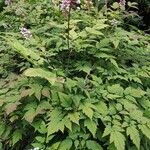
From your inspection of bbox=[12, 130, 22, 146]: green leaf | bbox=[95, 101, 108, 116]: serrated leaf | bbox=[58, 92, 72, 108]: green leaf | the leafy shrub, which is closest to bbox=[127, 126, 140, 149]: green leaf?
the leafy shrub

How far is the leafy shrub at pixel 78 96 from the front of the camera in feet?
11.1

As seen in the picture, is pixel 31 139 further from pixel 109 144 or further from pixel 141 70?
pixel 141 70

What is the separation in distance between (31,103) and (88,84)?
2.03ft

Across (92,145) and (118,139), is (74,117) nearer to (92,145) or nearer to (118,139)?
(92,145)

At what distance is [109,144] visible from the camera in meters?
3.42

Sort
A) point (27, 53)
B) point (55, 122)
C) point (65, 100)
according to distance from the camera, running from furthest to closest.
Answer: point (27, 53)
point (65, 100)
point (55, 122)

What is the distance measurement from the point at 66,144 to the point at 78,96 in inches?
18.7

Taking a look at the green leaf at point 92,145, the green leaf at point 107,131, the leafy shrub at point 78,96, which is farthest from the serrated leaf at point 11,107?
the green leaf at point 107,131

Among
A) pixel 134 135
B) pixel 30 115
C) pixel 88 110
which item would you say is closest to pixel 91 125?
pixel 88 110

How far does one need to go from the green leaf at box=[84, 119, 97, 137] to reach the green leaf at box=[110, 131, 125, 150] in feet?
0.53

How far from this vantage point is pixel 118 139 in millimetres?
3273

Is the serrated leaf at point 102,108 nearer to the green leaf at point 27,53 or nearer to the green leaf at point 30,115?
the green leaf at point 30,115

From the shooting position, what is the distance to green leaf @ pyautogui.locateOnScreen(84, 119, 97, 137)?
10.9ft

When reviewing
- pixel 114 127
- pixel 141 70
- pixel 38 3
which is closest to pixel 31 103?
pixel 114 127
